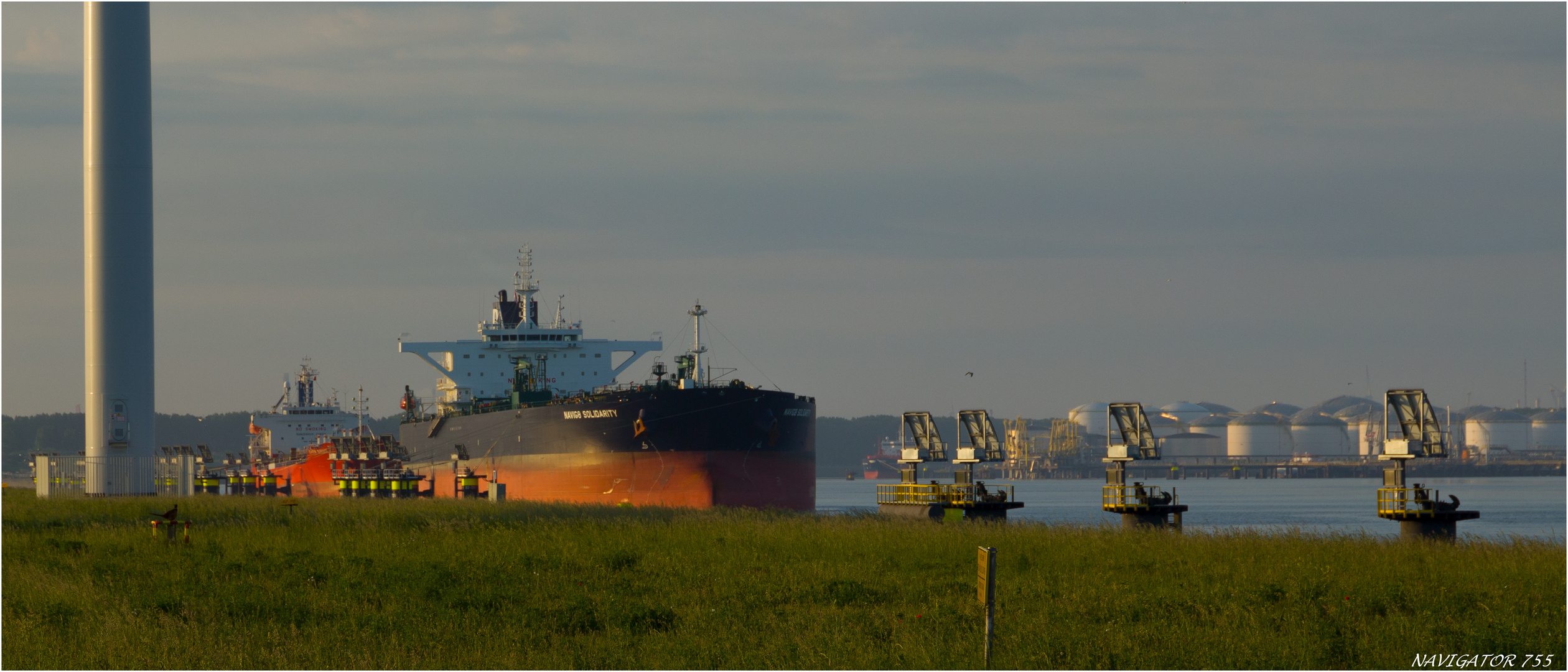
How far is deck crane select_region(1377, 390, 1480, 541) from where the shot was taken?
32562 mm

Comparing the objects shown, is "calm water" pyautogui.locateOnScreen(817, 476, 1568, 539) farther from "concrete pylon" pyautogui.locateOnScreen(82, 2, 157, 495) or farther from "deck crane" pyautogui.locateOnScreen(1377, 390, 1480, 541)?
"concrete pylon" pyautogui.locateOnScreen(82, 2, 157, 495)

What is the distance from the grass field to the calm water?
891 cm

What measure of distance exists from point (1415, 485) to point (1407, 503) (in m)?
1.15

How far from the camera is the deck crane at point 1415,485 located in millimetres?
32562

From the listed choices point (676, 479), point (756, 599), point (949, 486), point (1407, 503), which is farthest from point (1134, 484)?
point (676, 479)

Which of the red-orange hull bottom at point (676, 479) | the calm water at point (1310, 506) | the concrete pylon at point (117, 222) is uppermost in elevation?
the concrete pylon at point (117, 222)

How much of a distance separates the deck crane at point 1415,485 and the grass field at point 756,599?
6.64 meters

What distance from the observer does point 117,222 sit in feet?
159

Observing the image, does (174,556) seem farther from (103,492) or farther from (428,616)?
(103,492)

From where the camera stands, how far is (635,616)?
17469mm

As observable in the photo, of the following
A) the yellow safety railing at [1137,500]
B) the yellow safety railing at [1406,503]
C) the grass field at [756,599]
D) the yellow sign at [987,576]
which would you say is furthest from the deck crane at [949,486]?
the yellow sign at [987,576]

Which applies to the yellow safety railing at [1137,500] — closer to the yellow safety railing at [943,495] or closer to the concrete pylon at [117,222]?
the yellow safety railing at [943,495]

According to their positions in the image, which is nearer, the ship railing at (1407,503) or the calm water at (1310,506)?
the ship railing at (1407,503)

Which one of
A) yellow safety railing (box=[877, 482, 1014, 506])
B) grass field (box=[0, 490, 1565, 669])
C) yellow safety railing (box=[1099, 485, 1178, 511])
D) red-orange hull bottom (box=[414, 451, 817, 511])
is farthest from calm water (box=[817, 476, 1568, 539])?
grass field (box=[0, 490, 1565, 669])
